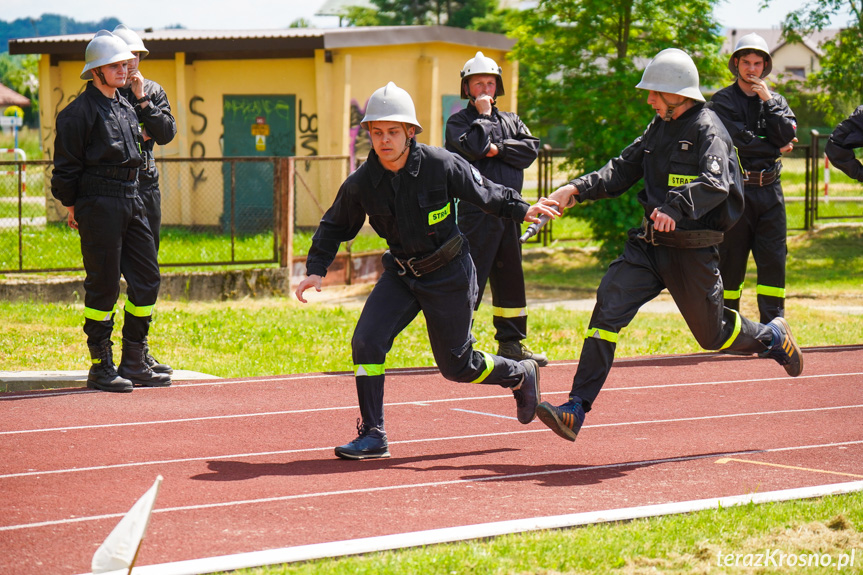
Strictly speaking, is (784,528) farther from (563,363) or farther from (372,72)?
(372,72)

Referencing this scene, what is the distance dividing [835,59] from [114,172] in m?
16.2

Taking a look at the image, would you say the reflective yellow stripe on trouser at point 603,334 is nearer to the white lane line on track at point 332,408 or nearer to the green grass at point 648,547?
the green grass at point 648,547

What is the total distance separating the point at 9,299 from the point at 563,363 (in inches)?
281

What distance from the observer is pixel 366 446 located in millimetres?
6363

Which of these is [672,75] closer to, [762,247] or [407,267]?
[407,267]

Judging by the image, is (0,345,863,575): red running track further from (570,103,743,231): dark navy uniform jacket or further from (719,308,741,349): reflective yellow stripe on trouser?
(570,103,743,231): dark navy uniform jacket

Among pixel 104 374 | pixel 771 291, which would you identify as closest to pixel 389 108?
pixel 104 374

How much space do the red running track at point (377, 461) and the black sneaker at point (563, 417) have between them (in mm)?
192

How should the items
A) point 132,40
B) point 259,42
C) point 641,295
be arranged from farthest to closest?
point 259,42 → point 132,40 → point 641,295

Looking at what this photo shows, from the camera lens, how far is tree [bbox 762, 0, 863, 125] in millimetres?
20547

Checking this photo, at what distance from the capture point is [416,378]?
9055mm

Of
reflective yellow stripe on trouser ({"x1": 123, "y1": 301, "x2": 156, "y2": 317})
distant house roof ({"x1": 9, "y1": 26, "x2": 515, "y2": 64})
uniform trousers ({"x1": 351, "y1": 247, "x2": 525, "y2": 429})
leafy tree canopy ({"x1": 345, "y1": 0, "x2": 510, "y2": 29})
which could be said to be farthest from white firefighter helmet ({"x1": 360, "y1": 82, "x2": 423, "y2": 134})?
leafy tree canopy ({"x1": 345, "y1": 0, "x2": 510, "y2": 29})

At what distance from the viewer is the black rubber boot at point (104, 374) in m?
8.27

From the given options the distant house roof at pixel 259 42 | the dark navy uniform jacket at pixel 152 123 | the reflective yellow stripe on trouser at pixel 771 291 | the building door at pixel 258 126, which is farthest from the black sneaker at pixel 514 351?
the building door at pixel 258 126
